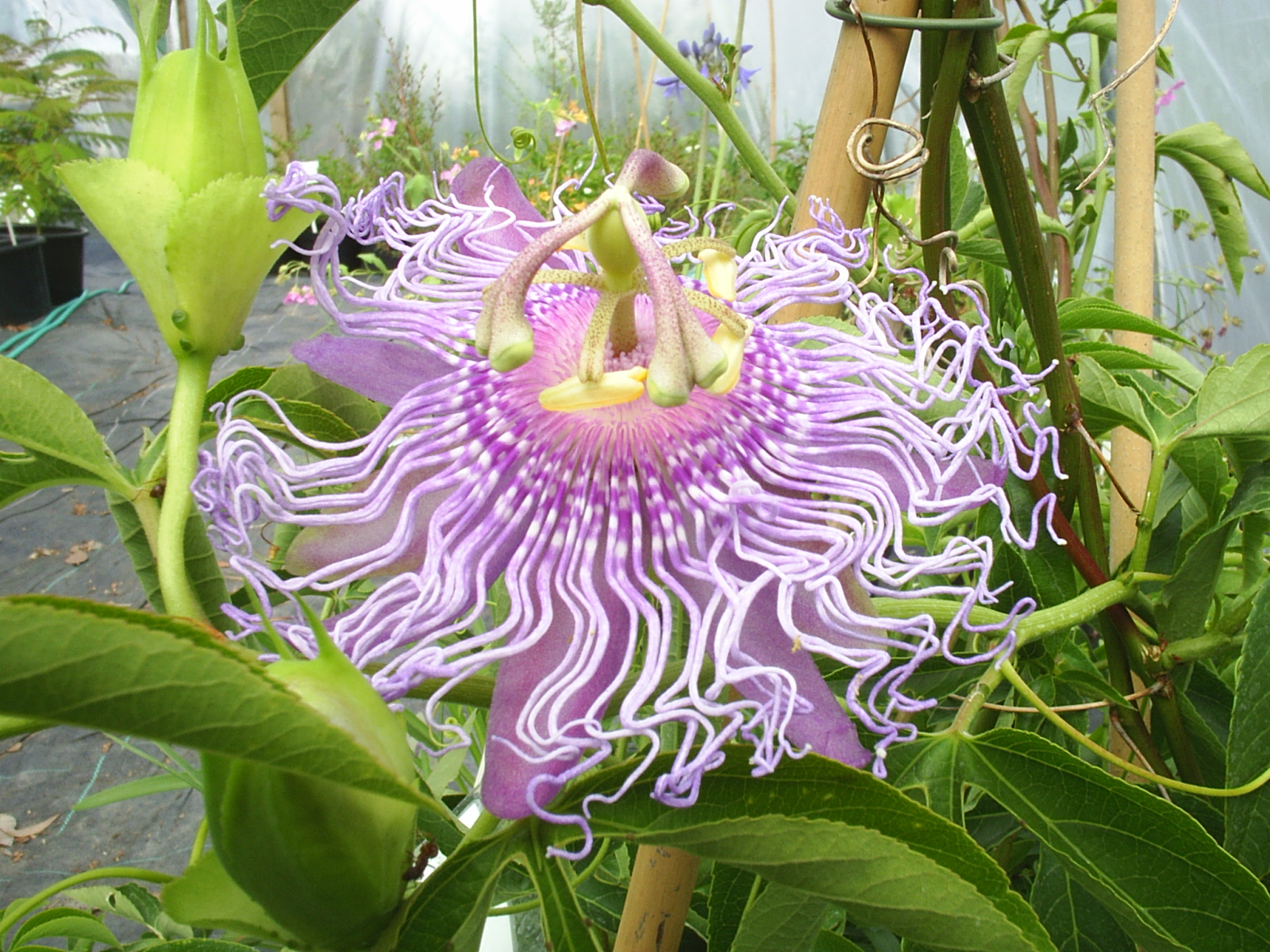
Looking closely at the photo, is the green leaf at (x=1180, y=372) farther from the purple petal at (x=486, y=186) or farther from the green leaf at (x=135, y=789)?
the green leaf at (x=135, y=789)

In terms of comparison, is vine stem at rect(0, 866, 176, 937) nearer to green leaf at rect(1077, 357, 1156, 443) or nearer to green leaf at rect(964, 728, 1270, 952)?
green leaf at rect(964, 728, 1270, 952)

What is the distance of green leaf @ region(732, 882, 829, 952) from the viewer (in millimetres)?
545

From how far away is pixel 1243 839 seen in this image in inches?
24.4

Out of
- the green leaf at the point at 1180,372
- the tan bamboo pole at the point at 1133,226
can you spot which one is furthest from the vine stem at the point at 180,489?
the green leaf at the point at 1180,372

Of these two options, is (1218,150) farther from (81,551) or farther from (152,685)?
(81,551)

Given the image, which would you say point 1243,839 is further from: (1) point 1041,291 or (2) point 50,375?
(2) point 50,375

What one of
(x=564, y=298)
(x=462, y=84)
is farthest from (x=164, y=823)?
(x=462, y=84)

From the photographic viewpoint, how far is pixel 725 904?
2.18 ft

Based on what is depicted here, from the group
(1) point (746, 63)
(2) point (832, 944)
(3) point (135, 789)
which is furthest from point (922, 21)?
(1) point (746, 63)

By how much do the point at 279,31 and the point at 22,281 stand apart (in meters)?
5.66

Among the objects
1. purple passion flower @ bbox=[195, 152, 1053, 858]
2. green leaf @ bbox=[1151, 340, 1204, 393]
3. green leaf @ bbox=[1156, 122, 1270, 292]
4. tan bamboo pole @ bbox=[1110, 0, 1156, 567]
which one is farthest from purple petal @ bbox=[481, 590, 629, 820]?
green leaf @ bbox=[1156, 122, 1270, 292]

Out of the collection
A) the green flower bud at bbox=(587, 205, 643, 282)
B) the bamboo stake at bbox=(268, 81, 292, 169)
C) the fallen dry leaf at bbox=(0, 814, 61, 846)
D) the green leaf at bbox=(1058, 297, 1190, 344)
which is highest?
the green flower bud at bbox=(587, 205, 643, 282)

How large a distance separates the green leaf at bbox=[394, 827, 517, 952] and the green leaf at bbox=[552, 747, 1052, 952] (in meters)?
0.06

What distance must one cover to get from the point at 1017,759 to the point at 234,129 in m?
0.57
